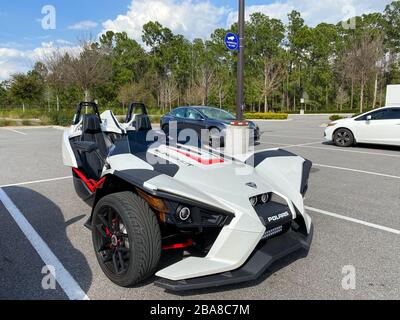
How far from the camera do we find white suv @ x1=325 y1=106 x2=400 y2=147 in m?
9.68

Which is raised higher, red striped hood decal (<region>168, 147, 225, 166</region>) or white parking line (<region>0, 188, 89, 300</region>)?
red striped hood decal (<region>168, 147, 225, 166</region>)

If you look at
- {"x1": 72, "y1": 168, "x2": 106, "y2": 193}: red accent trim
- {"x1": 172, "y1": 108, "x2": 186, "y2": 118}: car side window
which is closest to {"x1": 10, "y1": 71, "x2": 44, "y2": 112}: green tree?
{"x1": 172, "y1": 108, "x2": 186, "y2": 118}: car side window

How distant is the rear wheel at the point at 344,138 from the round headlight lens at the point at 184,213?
31.6ft

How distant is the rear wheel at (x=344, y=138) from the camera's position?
10.6 meters

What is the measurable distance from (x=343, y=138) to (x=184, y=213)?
9.70 m

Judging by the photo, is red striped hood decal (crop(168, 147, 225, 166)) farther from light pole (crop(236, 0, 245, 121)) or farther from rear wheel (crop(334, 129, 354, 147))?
rear wheel (crop(334, 129, 354, 147))

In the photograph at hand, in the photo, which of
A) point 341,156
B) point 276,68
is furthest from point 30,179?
point 276,68

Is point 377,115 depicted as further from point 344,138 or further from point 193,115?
point 193,115

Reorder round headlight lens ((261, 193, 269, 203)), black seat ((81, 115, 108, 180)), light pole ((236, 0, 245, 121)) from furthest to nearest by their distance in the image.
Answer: light pole ((236, 0, 245, 121)) → black seat ((81, 115, 108, 180)) → round headlight lens ((261, 193, 269, 203))

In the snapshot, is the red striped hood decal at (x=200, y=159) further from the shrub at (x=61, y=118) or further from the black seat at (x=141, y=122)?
the shrub at (x=61, y=118)

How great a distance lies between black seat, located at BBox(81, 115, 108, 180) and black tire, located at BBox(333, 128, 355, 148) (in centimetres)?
862

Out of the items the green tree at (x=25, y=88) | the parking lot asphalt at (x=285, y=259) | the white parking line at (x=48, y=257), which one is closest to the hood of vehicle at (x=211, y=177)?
the parking lot asphalt at (x=285, y=259)

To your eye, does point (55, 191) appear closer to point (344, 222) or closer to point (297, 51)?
point (344, 222)

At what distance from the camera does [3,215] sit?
4148 millimetres
